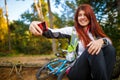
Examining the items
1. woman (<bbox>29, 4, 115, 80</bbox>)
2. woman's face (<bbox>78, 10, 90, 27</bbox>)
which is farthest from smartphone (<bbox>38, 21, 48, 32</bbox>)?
woman's face (<bbox>78, 10, 90, 27</bbox>)

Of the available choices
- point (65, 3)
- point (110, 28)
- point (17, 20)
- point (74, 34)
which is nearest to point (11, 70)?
point (74, 34)

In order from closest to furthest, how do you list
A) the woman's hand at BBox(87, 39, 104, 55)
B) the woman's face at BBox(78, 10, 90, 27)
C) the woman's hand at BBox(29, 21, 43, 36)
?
the woman's hand at BBox(87, 39, 104, 55), the woman's hand at BBox(29, 21, 43, 36), the woman's face at BBox(78, 10, 90, 27)

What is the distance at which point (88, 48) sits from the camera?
1.89 metres

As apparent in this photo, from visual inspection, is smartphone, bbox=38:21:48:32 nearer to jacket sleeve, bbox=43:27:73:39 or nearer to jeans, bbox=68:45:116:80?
jacket sleeve, bbox=43:27:73:39

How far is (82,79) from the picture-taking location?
1.99 meters

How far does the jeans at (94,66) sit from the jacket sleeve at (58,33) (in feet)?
1.41

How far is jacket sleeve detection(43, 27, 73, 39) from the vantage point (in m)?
2.21

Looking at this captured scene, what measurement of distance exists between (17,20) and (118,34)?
59.7 ft

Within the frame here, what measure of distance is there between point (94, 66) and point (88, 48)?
15 centimetres

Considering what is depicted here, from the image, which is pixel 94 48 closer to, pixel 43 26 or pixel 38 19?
pixel 43 26

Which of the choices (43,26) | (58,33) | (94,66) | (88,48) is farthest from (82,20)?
(94,66)

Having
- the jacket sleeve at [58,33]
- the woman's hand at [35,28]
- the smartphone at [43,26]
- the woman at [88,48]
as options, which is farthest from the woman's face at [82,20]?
the woman's hand at [35,28]

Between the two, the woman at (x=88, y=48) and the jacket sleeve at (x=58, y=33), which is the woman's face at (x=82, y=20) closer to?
the woman at (x=88, y=48)

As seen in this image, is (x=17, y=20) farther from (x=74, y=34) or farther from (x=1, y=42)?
(x=74, y=34)
